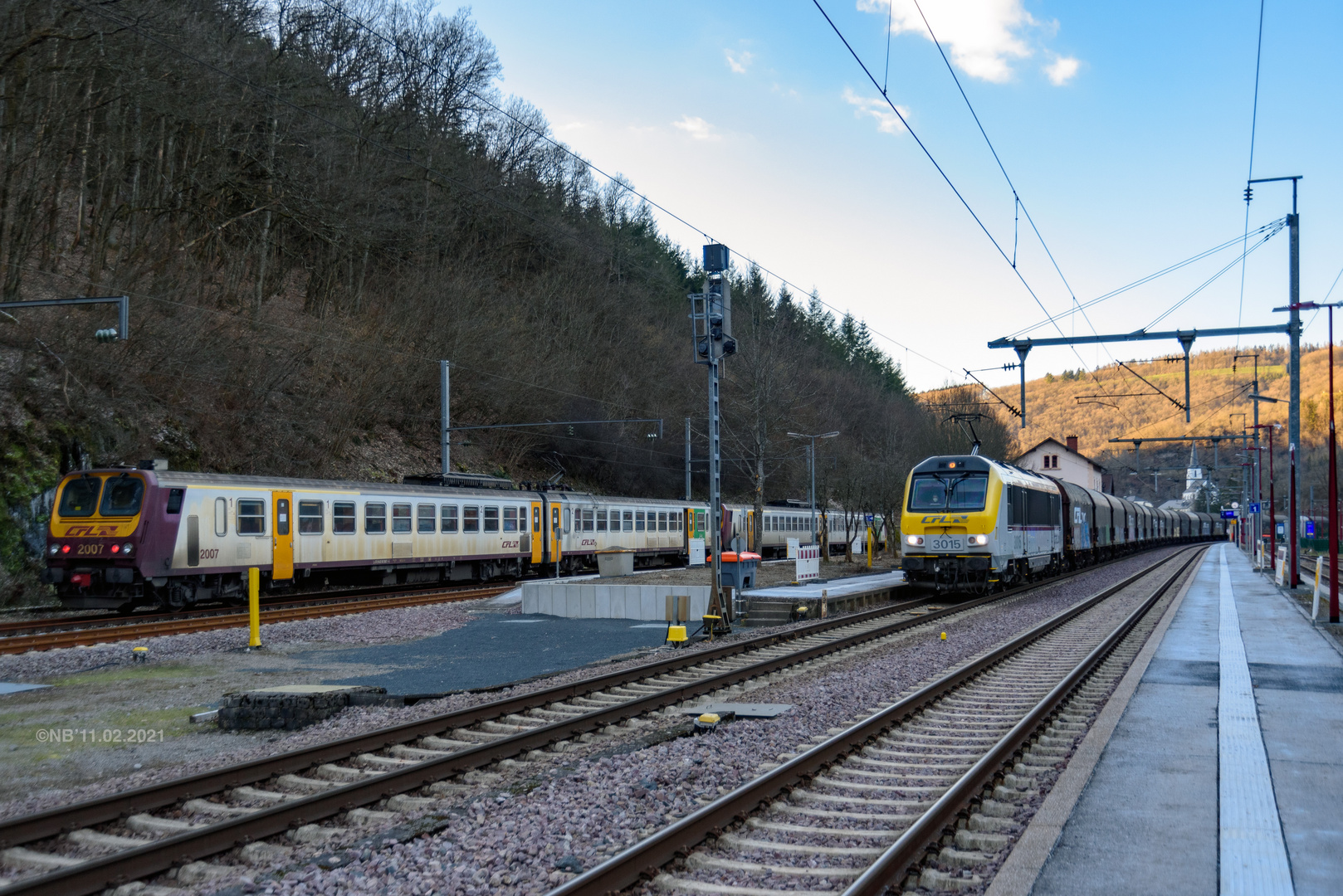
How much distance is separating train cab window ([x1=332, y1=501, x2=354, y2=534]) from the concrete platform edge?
56.4 feet

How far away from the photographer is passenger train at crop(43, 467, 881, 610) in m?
18.5

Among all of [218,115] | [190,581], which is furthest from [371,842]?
[218,115]

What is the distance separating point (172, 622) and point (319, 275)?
75.4ft

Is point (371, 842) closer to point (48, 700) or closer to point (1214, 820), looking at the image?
point (1214, 820)

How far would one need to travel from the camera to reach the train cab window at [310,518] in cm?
2170

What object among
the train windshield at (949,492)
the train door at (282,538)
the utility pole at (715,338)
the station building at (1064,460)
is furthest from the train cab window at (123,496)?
the station building at (1064,460)

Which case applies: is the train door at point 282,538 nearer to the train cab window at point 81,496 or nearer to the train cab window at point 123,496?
the train cab window at point 123,496

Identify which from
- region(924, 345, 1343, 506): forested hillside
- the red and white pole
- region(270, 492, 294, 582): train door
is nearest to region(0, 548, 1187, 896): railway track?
the red and white pole

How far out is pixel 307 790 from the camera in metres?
6.79

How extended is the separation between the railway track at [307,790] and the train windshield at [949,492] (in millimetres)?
12283

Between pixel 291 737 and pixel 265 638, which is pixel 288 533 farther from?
pixel 291 737

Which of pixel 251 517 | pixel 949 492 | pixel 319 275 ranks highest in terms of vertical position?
pixel 319 275

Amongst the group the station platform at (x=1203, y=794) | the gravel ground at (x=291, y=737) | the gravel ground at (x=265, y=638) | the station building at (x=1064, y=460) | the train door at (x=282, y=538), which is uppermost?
the station building at (x=1064, y=460)

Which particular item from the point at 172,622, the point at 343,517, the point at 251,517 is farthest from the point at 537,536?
the point at 172,622
